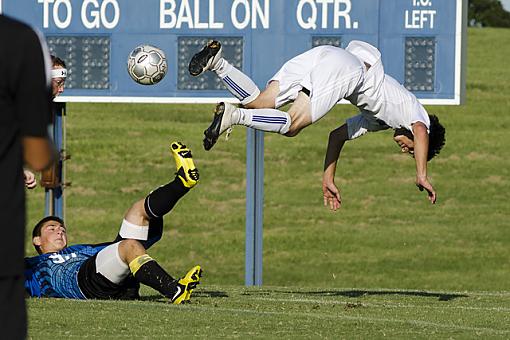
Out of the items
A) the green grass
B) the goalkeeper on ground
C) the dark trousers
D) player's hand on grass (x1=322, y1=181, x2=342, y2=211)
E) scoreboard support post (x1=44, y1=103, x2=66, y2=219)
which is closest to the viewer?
the dark trousers

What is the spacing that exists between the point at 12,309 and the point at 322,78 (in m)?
5.18

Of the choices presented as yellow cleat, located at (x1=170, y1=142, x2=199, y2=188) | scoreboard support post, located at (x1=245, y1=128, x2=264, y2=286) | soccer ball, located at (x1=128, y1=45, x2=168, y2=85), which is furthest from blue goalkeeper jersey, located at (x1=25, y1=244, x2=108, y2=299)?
scoreboard support post, located at (x1=245, y1=128, x2=264, y2=286)

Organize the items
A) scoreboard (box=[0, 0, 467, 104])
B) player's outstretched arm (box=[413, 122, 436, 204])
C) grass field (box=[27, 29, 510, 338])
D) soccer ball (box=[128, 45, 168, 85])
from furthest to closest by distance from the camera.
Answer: grass field (box=[27, 29, 510, 338])
scoreboard (box=[0, 0, 467, 104])
soccer ball (box=[128, 45, 168, 85])
player's outstretched arm (box=[413, 122, 436, 204])

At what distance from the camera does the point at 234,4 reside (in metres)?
15.3

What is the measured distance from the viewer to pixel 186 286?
8.76 meters

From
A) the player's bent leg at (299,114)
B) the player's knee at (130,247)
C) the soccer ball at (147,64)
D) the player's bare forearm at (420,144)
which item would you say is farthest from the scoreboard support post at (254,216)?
the player's knee at (130,247)

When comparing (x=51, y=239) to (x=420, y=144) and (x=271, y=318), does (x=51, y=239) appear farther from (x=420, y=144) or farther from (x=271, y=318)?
(x=420, y=144)

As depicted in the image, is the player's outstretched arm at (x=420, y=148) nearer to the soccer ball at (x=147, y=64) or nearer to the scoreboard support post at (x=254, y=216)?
the soccer ball at (x=147, y=64)

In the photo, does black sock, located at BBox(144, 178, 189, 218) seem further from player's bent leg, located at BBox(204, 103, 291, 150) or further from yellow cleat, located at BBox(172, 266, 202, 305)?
yellow cleat, located at BBox(172, 266, 202, 305)

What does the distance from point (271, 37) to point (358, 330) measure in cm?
794

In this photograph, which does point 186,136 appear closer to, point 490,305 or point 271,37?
point 271,37

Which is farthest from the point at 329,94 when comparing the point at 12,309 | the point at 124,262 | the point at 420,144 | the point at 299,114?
the point at 12,309

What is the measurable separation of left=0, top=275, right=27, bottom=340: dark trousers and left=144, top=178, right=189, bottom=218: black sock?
13.9 feet

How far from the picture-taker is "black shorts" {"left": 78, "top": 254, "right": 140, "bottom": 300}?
29.9 feet
